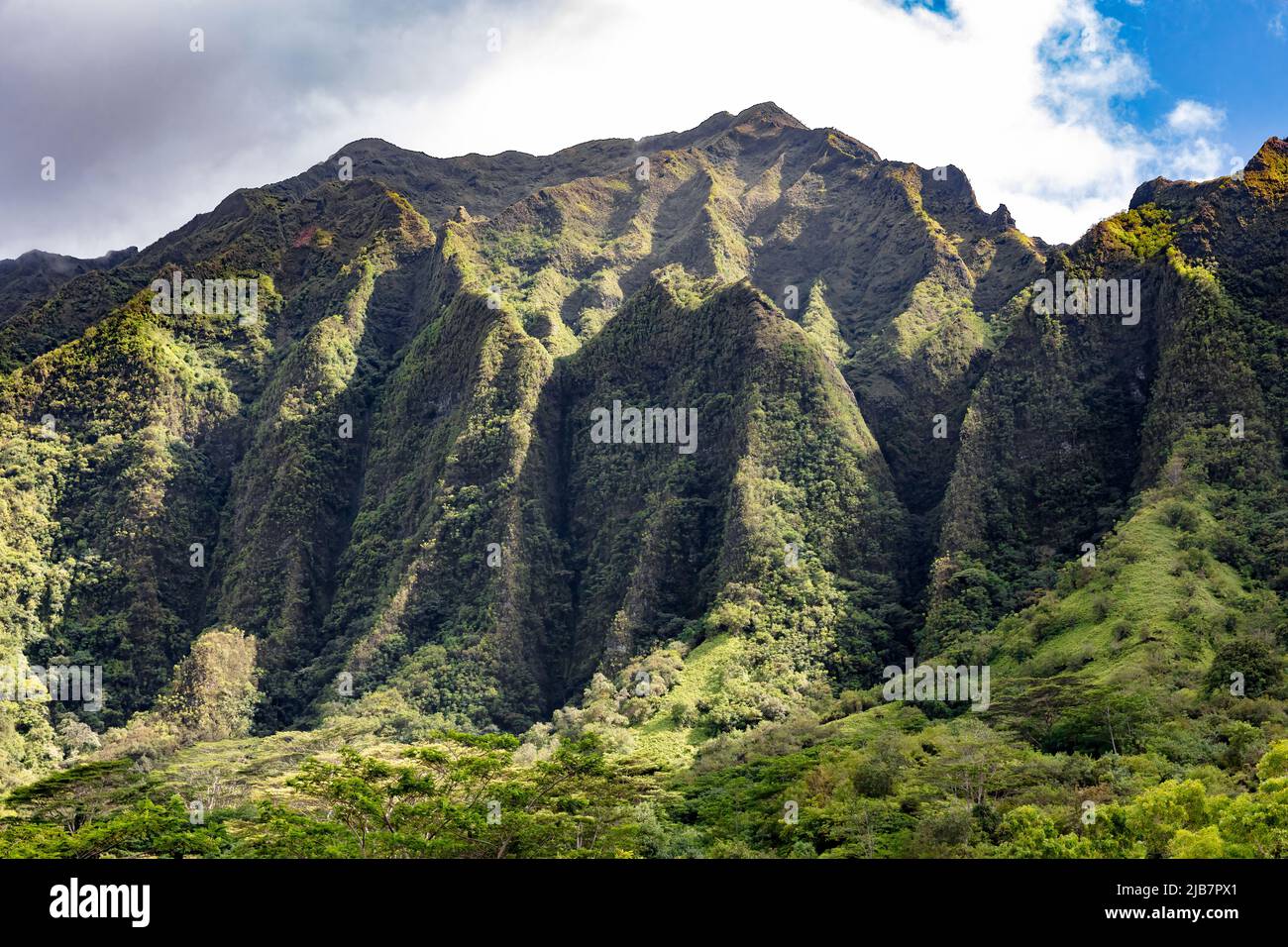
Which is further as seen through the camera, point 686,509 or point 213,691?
point 686,509

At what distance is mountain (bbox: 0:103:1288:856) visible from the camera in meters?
58.7

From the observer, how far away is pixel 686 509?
351ft

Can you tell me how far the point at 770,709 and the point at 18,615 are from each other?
7471 centimetres

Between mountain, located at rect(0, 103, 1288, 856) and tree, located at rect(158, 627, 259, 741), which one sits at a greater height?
mountain, located at rect(0, 103, 1288, 856)

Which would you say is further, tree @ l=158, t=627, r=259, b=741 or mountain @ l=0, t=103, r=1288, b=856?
tree @ l=158, t=627, r=259, b=741

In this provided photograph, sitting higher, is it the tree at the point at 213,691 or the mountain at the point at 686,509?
the mountain at the point at 686,509

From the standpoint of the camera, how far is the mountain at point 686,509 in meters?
58.7

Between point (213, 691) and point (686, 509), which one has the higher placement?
point (686, 509)

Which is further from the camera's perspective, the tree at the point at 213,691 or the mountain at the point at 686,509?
the tree at the point at 213,691

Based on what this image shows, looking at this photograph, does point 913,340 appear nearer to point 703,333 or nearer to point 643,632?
point 703,333
